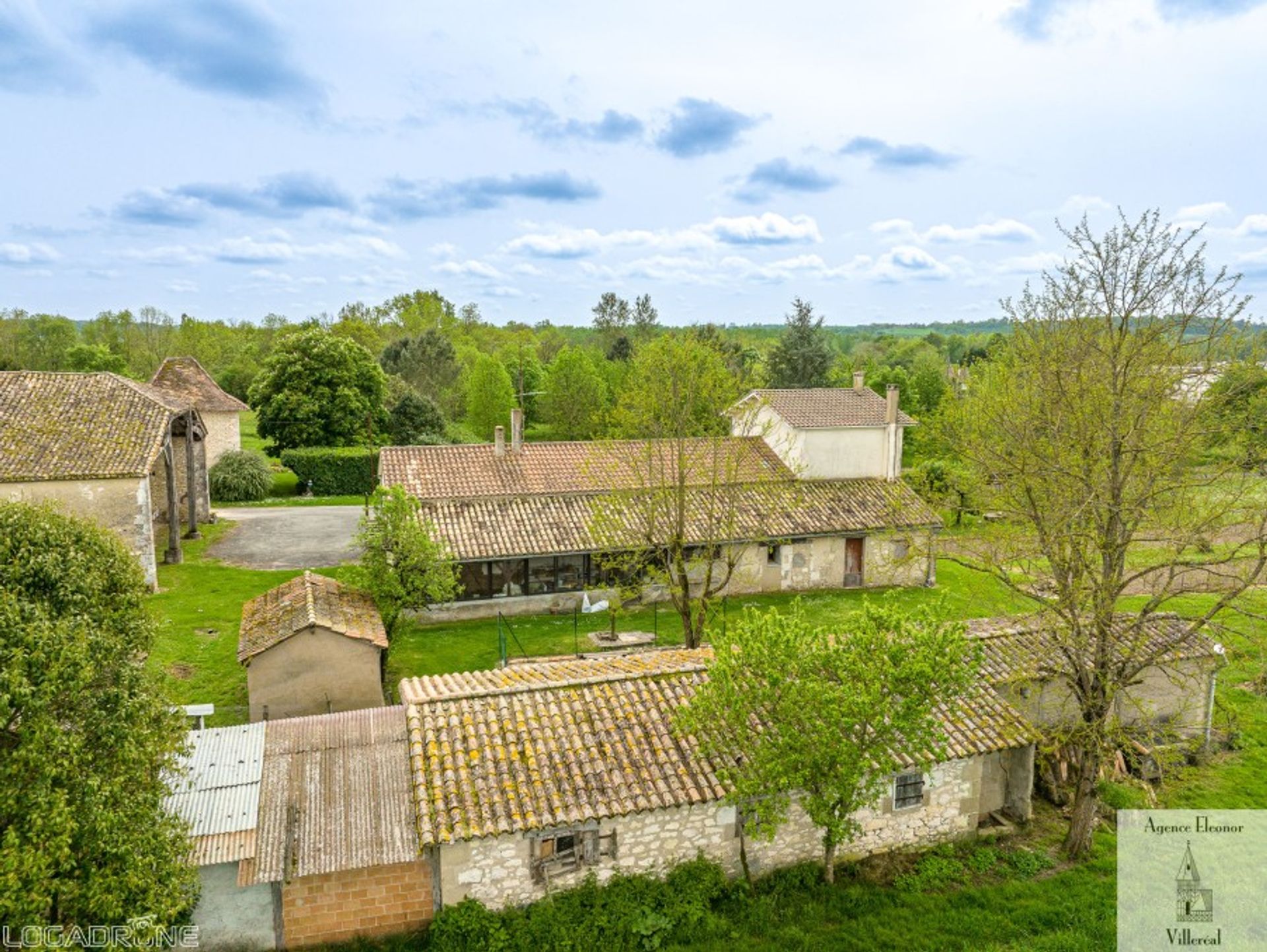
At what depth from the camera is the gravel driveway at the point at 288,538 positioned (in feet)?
104

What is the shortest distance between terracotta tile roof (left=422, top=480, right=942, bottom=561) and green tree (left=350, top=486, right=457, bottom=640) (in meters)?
4.86

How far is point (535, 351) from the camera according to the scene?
90.6m

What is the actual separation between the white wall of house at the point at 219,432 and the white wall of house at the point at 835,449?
92.7 feet

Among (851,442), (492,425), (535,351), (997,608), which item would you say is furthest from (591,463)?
(535,351)

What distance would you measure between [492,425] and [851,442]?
30.0m

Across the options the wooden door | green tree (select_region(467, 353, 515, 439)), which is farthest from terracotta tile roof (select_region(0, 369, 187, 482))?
green tree (select_region(467, 353, 515, 439))

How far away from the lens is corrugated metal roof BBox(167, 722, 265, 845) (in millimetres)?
11445

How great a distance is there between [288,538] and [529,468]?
12.7 meters

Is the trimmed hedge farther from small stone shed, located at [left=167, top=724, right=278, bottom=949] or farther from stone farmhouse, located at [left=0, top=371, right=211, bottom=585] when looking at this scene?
small stone shed, located at [left=167, top=724, right=278, bottom=949]

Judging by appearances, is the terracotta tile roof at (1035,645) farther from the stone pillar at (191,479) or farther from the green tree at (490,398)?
the green tree at (490,398)

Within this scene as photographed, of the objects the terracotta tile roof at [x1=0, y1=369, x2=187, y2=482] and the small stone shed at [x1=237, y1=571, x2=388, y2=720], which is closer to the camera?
the small stone shed at [x1=237, y1=571, x2=388, y2=720]

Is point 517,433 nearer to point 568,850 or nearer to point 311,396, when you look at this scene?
point 568,850

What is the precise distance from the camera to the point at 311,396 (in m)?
48.2

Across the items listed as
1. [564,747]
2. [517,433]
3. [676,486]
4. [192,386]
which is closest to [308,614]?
[564,747]
